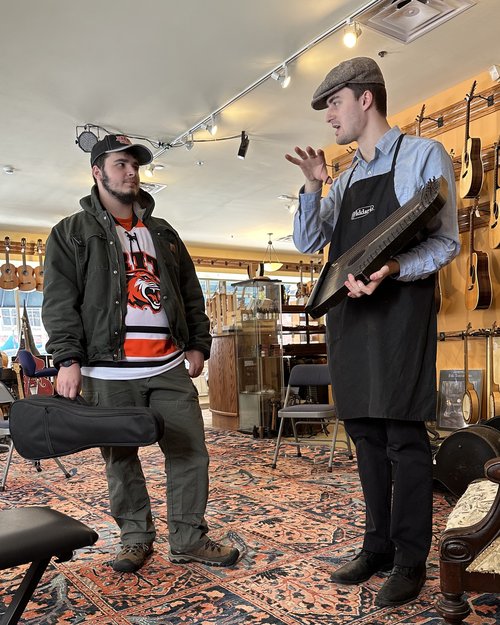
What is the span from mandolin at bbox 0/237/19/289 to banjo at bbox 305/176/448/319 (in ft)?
27.9

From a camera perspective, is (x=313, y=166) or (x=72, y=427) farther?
(x=313, y=166)

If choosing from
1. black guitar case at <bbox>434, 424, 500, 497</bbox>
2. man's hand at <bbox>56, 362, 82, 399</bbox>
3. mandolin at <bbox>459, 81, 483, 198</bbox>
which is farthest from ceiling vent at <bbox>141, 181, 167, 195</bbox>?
man's hand at <bbox>56, 362, 82, 399</bbox>

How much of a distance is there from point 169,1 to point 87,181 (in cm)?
414

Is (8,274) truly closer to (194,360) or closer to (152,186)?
(152,186)

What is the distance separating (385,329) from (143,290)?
3.27 feet

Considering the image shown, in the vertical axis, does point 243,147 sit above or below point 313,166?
above

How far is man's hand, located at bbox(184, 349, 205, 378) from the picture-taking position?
8.21 ft

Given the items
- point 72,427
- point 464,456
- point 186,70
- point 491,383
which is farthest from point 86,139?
point 464,456

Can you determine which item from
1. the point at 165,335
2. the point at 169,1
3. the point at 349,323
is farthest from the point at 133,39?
the point at 349,323

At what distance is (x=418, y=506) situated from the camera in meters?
1.84

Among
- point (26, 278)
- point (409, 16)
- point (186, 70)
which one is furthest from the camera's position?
point (26, 278)

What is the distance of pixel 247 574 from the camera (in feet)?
7.27

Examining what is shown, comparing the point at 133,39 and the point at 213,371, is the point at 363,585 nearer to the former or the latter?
the point at 133,39

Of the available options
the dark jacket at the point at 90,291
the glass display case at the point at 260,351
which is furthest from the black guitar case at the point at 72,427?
the glass display case at the point at 260,351
